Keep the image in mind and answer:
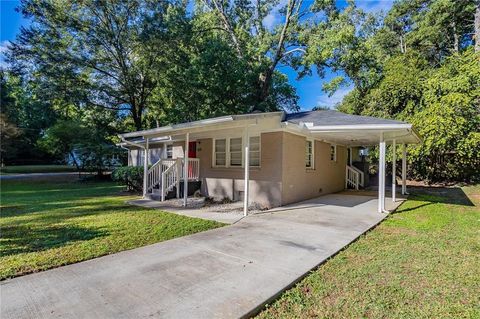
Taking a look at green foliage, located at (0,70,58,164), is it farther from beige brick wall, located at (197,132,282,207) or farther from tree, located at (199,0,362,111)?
beige brick wall, located at (197,132,282,207)

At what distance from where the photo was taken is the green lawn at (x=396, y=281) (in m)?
2.80

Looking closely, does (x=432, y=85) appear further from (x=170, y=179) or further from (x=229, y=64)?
(x=170, y=179)

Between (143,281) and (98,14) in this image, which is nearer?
(143,281)

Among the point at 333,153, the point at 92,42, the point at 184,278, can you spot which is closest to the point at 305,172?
the point at 333,153

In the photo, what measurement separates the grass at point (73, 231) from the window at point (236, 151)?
3.53m

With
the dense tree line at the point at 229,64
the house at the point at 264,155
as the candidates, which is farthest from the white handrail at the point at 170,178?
the dense tree line at the point at 229,64

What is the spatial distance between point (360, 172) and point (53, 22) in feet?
67.7

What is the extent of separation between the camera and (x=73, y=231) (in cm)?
566

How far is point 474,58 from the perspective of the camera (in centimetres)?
1499

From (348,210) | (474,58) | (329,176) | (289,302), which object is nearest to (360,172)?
(329,176)

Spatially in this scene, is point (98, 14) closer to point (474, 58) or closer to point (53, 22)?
point (53, 22)

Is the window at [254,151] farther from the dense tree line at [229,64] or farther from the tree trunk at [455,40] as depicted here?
the tree trunk at [455,40]

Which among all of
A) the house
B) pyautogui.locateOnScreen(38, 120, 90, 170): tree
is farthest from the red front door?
pyautogui.locateOnScreen(38, 120, 90, 170): tree

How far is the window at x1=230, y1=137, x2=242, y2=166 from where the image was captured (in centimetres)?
999
